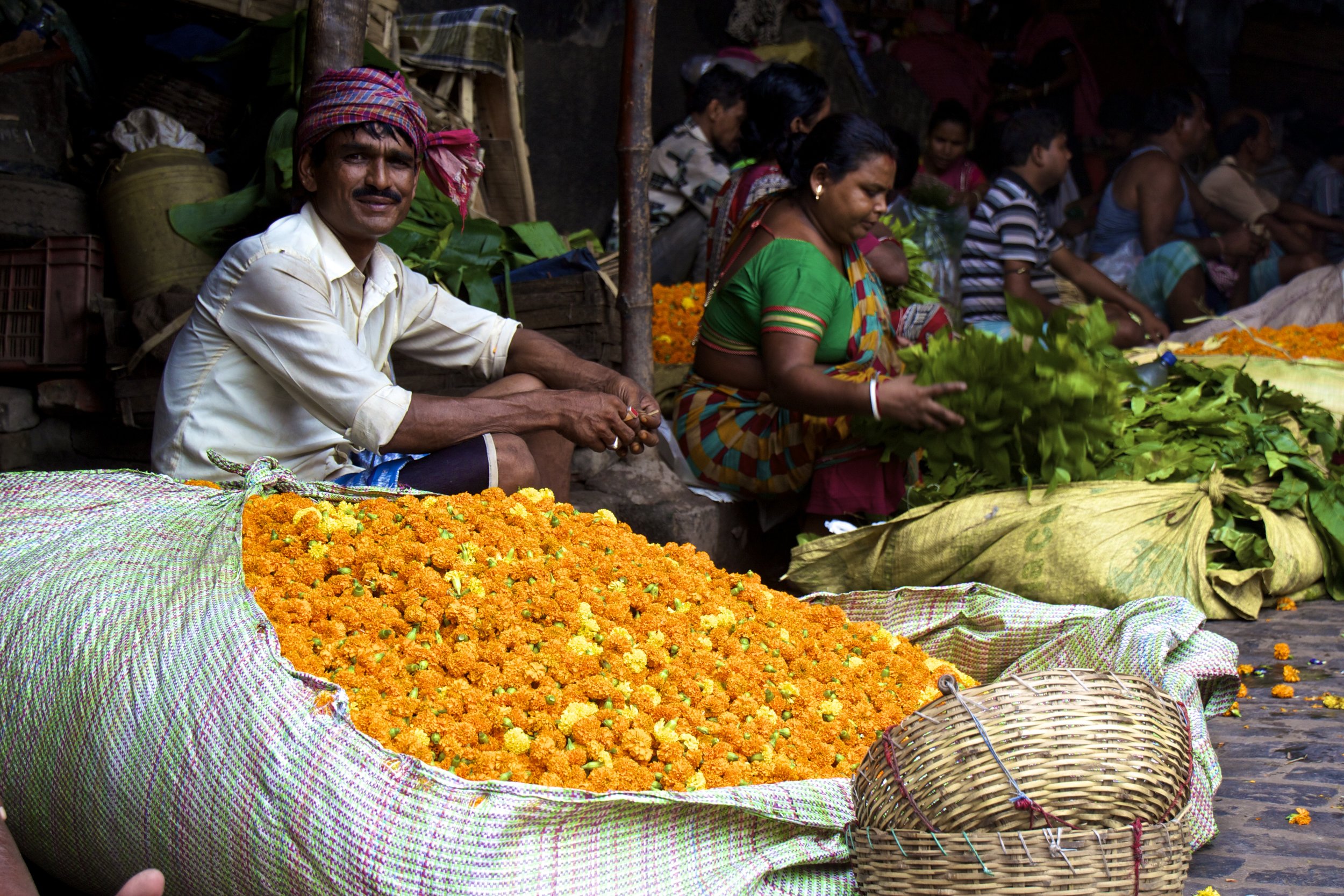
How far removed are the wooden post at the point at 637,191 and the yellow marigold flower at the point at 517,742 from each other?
6.87 ft

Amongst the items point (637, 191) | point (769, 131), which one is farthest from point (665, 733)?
point (769, 131)

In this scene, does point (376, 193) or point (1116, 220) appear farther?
point (1116, 220)

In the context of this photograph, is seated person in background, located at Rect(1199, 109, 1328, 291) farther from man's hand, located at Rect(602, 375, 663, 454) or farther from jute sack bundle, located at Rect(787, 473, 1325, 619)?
man's hand, located at Rect(602, 375, 663, 454)

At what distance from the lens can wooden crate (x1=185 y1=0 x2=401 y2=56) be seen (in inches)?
148

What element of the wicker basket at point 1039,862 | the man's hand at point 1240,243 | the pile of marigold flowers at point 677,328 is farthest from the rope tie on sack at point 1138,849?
the man's hand at point 1240,243

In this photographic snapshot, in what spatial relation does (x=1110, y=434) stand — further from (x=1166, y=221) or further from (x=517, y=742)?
(x=1166, y=221)

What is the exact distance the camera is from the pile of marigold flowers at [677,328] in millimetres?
4801

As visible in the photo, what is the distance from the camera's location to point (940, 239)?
18.2 ft

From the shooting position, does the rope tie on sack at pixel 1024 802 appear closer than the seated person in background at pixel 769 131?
Yes

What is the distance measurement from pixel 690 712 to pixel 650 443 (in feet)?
3.39

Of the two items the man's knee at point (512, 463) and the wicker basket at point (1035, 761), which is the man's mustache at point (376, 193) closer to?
the man's knee at point (512, 463)

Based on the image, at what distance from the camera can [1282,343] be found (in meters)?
4.82

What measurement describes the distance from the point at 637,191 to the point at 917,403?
46.5 inches

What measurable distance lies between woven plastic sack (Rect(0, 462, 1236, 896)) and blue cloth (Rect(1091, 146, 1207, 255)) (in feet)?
17.2
